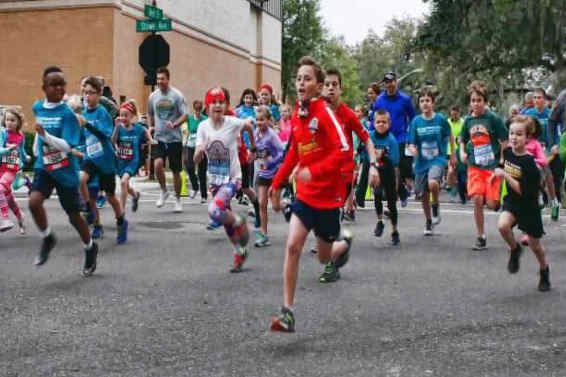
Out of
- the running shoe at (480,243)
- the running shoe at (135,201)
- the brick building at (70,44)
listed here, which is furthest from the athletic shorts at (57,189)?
the brick building at (70,44)

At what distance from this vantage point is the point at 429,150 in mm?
10117

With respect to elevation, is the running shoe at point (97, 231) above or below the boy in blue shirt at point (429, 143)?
below

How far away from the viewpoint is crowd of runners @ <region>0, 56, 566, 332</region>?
5.77 metres

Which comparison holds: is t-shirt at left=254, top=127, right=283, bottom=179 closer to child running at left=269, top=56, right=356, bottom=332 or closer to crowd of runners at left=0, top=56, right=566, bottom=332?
crowd of runners at left=0, top=56, right=566, bottom=332

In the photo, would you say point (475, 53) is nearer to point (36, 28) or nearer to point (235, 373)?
point (36, 28)

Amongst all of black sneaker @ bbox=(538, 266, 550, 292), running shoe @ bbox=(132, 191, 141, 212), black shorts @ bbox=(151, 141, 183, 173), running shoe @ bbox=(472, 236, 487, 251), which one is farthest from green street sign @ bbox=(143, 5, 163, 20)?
black sneaker @ bbox=(538, 266, 550, 292)

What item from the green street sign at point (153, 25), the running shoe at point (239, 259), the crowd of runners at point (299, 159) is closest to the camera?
the crowd of runners at point (299, 159)

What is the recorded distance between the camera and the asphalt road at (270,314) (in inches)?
185

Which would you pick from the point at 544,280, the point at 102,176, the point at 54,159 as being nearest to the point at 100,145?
the point at 102,176

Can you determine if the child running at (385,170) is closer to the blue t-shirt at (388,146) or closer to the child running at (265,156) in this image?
the blue t-shirt at (388,146)

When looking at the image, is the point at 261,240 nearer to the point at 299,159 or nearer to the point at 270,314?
the point at 270,314

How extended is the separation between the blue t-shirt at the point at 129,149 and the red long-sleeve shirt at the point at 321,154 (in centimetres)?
565

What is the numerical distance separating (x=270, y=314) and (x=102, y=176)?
426 centimetres

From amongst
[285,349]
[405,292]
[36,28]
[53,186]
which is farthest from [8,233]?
[36,28]
